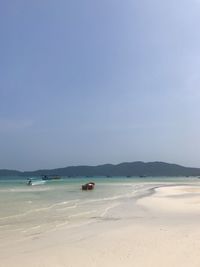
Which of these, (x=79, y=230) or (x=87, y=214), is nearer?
(x=79, y=230)

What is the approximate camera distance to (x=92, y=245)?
11.5 metres

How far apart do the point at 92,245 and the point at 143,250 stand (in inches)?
73.1

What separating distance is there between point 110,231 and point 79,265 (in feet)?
17.4

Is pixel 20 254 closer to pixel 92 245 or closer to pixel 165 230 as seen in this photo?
pixel 92 245

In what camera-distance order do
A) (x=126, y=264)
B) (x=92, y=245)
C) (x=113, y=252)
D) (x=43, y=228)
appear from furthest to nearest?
(x=43, y=228), (x=92, y=245), (x=113, y=252), (x=126, y=264)

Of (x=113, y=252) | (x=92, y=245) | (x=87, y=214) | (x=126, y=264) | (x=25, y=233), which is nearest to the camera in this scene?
(x=126, y=264)

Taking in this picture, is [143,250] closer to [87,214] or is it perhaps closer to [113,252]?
[113,252]

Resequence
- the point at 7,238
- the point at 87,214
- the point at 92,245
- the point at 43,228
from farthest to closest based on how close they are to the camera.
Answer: the point at 87,214, the point at 43,228, the point at 7,238, the point at 92,245

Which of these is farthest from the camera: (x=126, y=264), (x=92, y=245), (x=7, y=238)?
(x=7, y=238)

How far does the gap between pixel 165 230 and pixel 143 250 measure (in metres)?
3.76

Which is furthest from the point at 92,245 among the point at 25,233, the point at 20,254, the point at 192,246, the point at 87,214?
the point at 87,214

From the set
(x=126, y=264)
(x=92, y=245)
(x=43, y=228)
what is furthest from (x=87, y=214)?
(x=126, y=264)

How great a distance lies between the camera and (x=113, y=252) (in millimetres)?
10297

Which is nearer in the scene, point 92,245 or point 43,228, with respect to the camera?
point 92,245
